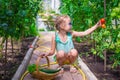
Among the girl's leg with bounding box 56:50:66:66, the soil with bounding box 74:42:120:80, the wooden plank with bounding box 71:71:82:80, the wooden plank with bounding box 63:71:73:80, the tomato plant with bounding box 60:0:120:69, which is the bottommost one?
the soil with bounding box 74:42:120:80

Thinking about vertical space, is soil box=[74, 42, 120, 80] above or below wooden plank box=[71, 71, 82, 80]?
below

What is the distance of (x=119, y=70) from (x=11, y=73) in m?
2.28

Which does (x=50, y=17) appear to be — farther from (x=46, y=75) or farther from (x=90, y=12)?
(x=46, y=75)

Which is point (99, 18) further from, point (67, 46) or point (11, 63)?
point (11, 63)

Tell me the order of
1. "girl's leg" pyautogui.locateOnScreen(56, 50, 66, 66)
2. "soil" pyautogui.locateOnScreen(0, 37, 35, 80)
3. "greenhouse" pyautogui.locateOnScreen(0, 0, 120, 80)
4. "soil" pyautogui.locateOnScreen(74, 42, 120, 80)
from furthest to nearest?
"soil" pyautogui.locateOnScreen(74, 42, 120, 80)
"soil" pyautogui.locateOnScreen(0, 37, 35, 80)
"girl's leg" pyautogui.locateOnScreen(56, 50, 66, 66)
"greenhouse" pyautogui.locateOnScreen(0, 0, 120, 80)

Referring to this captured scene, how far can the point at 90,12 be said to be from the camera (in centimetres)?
764

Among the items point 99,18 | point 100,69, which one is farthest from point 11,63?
point 99,18

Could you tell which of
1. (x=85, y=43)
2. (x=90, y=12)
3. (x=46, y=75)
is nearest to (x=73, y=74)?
(x=46, y=75)

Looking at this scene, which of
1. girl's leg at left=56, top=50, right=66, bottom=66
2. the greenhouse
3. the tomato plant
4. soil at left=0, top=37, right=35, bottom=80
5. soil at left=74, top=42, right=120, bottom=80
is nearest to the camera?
the greenhouse

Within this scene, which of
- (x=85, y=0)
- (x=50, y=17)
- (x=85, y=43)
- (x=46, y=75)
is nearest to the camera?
(x=46, y=75)

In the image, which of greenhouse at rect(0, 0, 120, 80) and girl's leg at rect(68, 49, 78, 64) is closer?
greenhouse at rect(0, 0, 120, 80)

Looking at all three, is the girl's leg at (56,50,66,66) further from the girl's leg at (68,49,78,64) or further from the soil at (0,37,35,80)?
the soil at (0,37,35,80)

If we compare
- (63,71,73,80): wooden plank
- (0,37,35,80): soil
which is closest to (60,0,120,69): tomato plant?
(63,71,73,80): wooden plank

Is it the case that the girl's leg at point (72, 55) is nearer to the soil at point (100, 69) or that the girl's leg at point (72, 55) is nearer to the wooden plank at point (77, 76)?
the wooden plank at point (77, 76)
